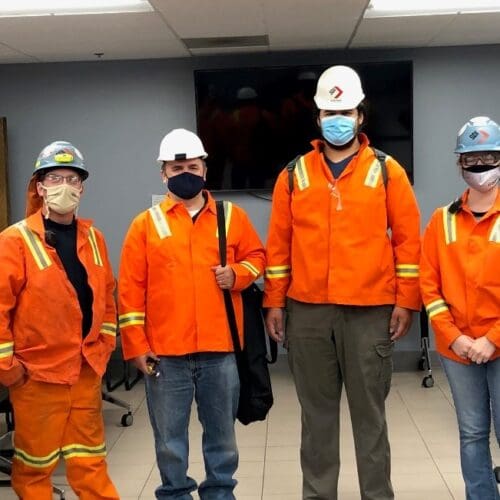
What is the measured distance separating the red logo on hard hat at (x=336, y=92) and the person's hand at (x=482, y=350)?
1004 millimetres

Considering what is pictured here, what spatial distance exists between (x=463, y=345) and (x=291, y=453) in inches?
64.2

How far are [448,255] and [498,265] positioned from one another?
173mm

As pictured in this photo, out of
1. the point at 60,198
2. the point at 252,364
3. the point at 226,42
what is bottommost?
the point at 252,364

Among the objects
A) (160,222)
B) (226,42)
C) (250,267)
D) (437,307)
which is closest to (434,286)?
(437,307)

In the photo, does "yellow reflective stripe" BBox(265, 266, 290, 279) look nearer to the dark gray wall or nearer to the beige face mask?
the beige face mask

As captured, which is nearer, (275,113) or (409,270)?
(409,270)

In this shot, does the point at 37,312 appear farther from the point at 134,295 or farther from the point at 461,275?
the point at 461,275

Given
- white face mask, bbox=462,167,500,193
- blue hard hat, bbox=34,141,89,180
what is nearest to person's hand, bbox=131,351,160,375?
blue hard hat, bbox=34,141,89,180

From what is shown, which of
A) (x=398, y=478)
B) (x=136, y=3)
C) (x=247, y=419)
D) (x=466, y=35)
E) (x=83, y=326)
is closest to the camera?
(x=83, y=326)

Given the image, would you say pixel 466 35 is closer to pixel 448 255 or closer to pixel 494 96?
pixel 494 96

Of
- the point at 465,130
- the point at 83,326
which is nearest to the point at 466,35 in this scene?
the point at 465,130

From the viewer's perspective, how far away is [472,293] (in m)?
2.55

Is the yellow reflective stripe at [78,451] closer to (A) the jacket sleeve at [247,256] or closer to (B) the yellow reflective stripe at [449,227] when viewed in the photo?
(A) the jacket sleeve at [247,256]

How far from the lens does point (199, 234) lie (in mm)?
2752
